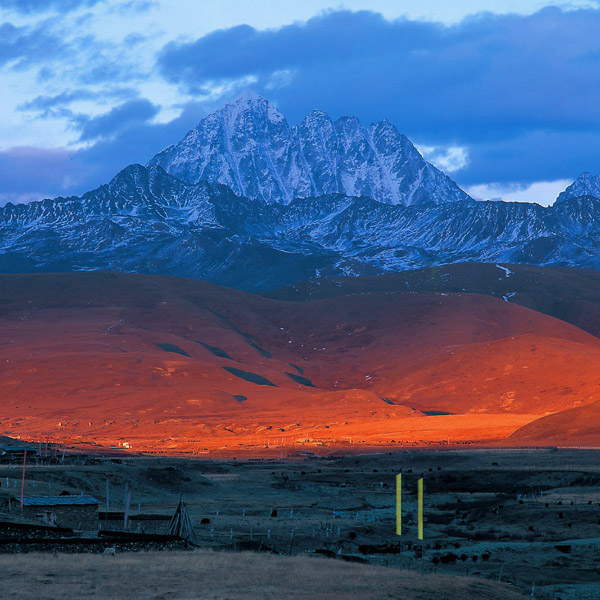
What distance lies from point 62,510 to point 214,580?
18038 millimetres

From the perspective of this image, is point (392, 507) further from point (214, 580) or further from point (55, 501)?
point (214, 580)

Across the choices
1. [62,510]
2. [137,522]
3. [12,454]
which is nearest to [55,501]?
[62,510]

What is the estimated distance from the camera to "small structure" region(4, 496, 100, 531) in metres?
41.2

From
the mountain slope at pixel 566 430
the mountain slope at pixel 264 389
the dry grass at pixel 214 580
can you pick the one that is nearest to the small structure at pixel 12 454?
the mountain slope at pixel 264 389

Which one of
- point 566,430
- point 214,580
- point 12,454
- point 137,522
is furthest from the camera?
point 566,430

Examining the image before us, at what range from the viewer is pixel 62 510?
4219cm

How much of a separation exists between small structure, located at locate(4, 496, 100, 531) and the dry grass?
11.9 m

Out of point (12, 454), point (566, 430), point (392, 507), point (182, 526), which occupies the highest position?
point (566, 430)

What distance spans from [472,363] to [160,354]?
5884 centimetres

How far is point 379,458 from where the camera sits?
90375 millimetres

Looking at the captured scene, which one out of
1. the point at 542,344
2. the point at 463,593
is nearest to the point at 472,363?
the point at 542,344

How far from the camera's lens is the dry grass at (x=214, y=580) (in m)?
24.1

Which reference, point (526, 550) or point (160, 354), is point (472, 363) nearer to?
point (160, 354)

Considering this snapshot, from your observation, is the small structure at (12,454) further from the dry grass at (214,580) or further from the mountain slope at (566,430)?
the mountain slope at (566,430)
